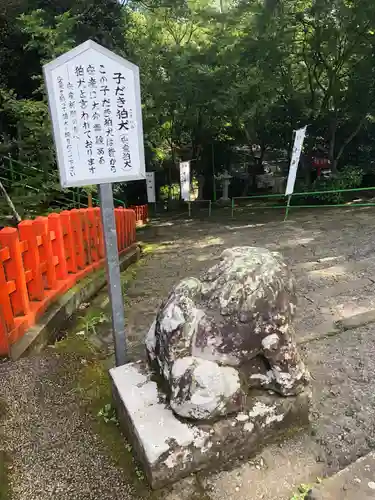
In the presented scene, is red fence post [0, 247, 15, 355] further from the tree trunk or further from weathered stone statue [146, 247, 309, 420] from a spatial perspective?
the tree trunk

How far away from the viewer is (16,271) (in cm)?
289

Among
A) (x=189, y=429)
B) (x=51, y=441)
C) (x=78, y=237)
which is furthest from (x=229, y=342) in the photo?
(x=78, y=237)

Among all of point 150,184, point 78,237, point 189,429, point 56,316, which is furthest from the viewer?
point 150,184

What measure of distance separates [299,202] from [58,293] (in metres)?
10.2

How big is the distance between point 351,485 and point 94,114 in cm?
223

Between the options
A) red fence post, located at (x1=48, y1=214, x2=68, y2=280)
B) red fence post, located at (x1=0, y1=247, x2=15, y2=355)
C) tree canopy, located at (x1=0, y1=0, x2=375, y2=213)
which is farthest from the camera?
tree canopy, located at (x1=0, y1=0, x2=375, y2=213)

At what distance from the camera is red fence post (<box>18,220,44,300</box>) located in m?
3.07

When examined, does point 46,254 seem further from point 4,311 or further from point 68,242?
point 4,311

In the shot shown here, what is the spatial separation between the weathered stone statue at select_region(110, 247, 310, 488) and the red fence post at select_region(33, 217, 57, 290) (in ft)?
5.58

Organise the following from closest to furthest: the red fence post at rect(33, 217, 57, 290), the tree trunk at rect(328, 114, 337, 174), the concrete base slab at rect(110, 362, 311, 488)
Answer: the concrete base slab at rect(110, 362, 311, 488) → the red fence post at rect(33, 217, 57, 290) → the tree trunk at rect(328, 114, 337, 174)

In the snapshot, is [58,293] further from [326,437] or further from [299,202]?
[299,202]

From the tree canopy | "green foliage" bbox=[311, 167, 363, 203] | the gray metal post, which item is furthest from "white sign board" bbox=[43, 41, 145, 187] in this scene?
"green foliage" bbox=[311, 167, 363, 203]

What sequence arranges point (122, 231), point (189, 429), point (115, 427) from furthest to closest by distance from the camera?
point (122, 231), point (115, 427), point (189, 429)

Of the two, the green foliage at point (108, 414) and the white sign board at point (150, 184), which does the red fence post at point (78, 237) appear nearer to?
the green foliage at point (108, 414)
